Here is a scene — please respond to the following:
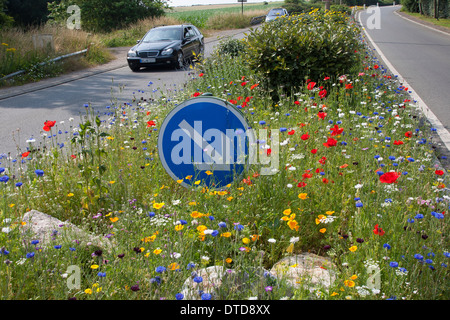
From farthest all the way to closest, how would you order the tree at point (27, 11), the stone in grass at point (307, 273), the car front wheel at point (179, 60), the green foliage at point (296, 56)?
the tree at point (27, 11) → the car front wheel at point (179, 60) → the green foliage at point (296, 56) → the stone in grass at point (307, 273)

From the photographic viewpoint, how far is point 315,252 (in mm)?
3461

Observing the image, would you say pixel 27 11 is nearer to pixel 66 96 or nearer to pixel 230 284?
pixel 66 96

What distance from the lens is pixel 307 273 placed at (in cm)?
258

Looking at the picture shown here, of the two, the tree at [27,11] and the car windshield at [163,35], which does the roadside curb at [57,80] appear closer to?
the car windshield at [163,35]

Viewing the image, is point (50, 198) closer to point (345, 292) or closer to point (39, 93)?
point (345, 292)

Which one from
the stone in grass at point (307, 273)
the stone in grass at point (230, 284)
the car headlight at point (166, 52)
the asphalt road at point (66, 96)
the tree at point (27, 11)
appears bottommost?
the asphalt road at point (66, 96)

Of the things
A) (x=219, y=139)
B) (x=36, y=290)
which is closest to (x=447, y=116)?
(x=219, y=139)

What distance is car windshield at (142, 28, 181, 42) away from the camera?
57.2 feet

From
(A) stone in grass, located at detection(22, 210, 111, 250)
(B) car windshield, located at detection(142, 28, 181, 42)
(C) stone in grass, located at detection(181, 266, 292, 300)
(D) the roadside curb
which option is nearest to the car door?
(B) car windshield, located at detection(142, 28, 181, 42)

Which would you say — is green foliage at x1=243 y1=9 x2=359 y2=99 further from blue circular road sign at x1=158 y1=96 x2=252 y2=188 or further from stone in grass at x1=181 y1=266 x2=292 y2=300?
stone in grass at x1=181 y1=266 x2=292 y2=300

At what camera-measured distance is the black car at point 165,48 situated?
53.0 feet

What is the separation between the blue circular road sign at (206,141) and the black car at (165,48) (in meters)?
11.6

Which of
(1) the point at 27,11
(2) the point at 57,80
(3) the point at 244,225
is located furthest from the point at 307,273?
(1) the point at 27,11

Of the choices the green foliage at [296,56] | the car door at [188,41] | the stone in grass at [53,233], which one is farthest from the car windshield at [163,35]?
the stone in grass at [53,233]
